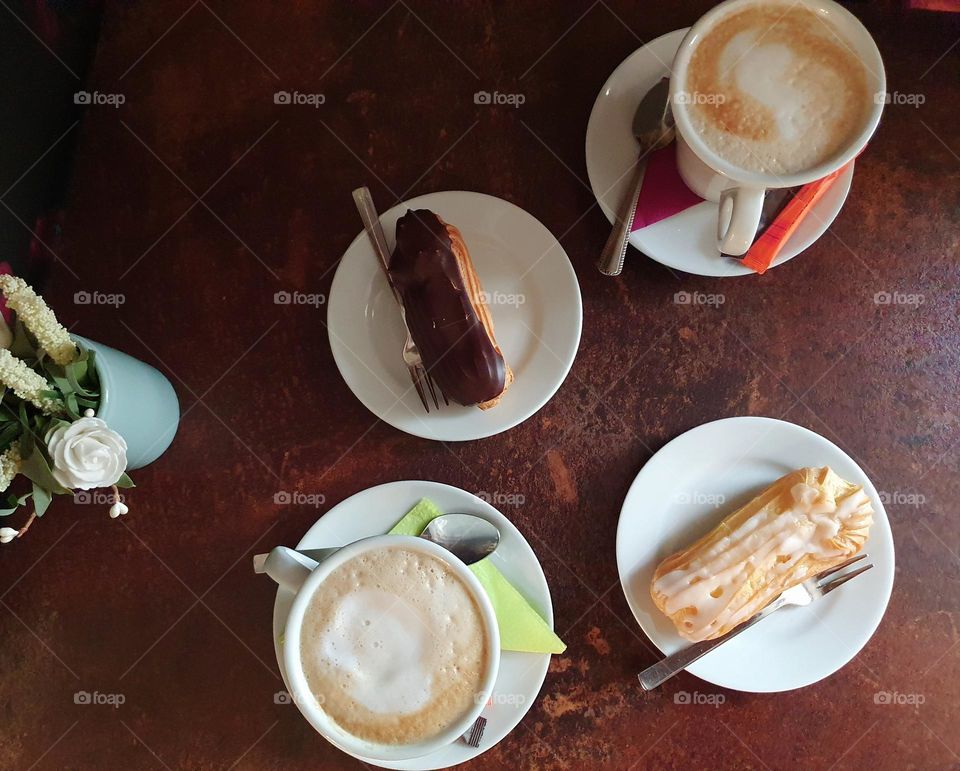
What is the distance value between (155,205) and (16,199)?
0.61 ft

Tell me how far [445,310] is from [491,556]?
1.14ft

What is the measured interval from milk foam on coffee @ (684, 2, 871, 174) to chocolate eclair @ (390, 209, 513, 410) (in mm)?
352

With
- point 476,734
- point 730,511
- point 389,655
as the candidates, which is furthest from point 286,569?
point 730,511

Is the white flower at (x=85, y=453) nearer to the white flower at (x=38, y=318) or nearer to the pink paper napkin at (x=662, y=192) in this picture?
the white flower at (x=38, y=318)

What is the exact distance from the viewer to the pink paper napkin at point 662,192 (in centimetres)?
110

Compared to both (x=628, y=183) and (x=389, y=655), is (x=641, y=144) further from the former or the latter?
(x=389, y=655)

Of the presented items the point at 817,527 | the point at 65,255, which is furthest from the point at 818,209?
the point at 65,255

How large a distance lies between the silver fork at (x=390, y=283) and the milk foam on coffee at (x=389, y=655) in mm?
289

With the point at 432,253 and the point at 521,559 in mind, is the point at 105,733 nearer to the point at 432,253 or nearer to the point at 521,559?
the point at 521,559

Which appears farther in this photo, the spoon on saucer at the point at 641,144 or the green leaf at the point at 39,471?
the spoon on saucer at the point at 641,144

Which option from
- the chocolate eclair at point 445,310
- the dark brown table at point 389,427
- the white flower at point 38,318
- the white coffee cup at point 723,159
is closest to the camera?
the white flower at point 38,318

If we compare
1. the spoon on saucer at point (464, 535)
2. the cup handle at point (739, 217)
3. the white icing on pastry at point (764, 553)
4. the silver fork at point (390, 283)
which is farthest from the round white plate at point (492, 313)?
the white icing on pastry at point (764, 553)

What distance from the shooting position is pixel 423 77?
3.98ft

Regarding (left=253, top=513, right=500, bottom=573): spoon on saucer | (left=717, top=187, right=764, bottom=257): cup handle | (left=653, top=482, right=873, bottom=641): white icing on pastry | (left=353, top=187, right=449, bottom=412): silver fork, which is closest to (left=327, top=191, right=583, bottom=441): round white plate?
(left=353, top=187, right=449, bottom=412): silver fork
